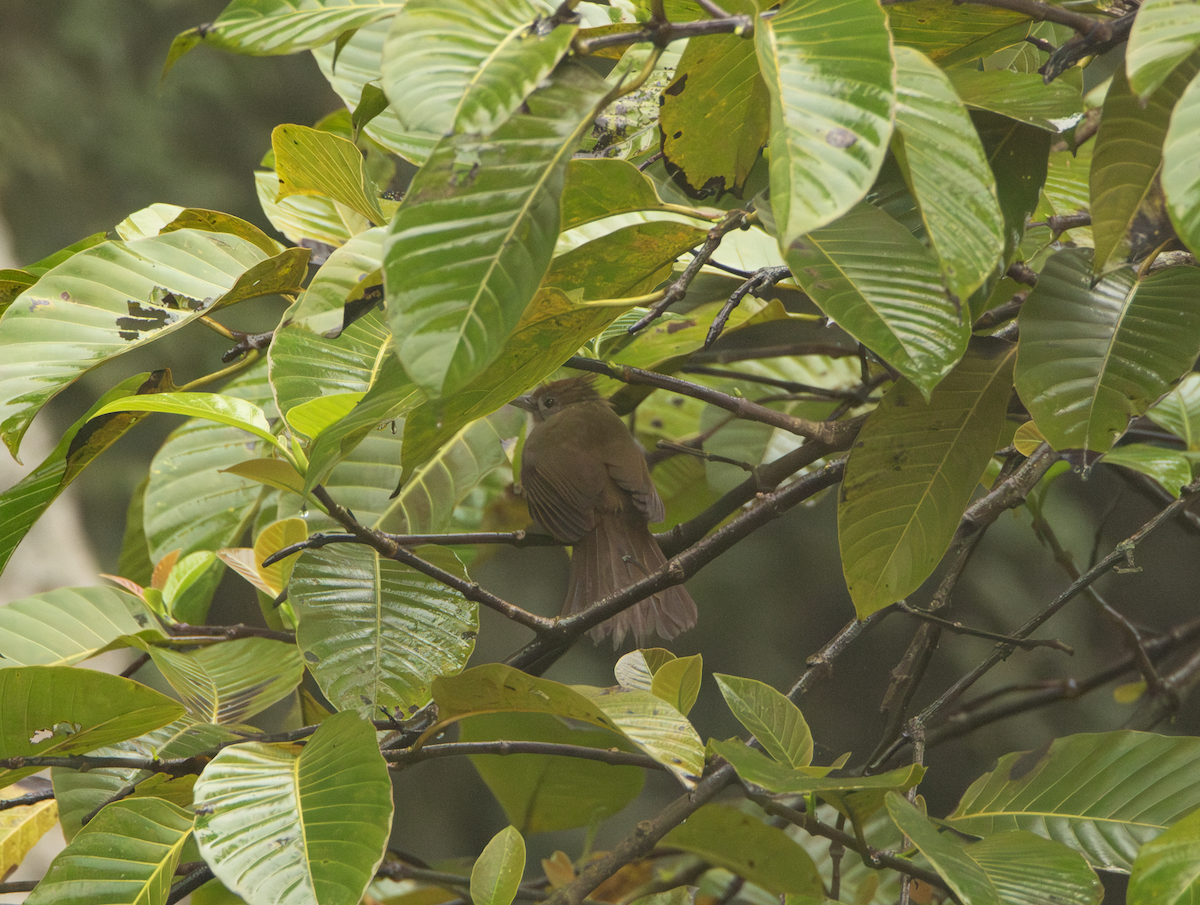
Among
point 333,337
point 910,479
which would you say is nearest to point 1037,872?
point 910,479

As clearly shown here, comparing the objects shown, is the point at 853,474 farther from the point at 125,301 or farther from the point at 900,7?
the point at 125,301

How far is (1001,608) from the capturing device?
2.71m

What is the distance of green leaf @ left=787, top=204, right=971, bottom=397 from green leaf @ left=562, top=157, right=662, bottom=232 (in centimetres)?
12

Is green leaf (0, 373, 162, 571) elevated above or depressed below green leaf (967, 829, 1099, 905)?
above

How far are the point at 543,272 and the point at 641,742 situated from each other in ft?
1.14

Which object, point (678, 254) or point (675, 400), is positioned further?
point (675, 400)

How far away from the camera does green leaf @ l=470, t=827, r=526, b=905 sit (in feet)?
2.29

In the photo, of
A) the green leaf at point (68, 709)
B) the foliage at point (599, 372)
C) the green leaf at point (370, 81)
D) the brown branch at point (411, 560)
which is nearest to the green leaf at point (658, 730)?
the foliage at point (599, 372)

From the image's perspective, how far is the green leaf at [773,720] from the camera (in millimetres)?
701

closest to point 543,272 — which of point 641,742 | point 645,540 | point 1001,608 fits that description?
point 641,742

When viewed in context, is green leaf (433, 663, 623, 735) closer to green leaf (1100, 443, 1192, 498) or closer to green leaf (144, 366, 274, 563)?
green leaf (144, 366, 274, 563)

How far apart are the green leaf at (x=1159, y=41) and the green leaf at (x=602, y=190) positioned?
1.00 ft

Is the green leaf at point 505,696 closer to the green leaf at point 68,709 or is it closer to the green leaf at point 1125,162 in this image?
the green leaf at point 68,709

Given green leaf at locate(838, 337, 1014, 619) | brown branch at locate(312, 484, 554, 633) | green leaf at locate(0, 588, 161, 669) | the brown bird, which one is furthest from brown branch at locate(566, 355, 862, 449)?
green leaf at locate(0, 588, 161, 669)
